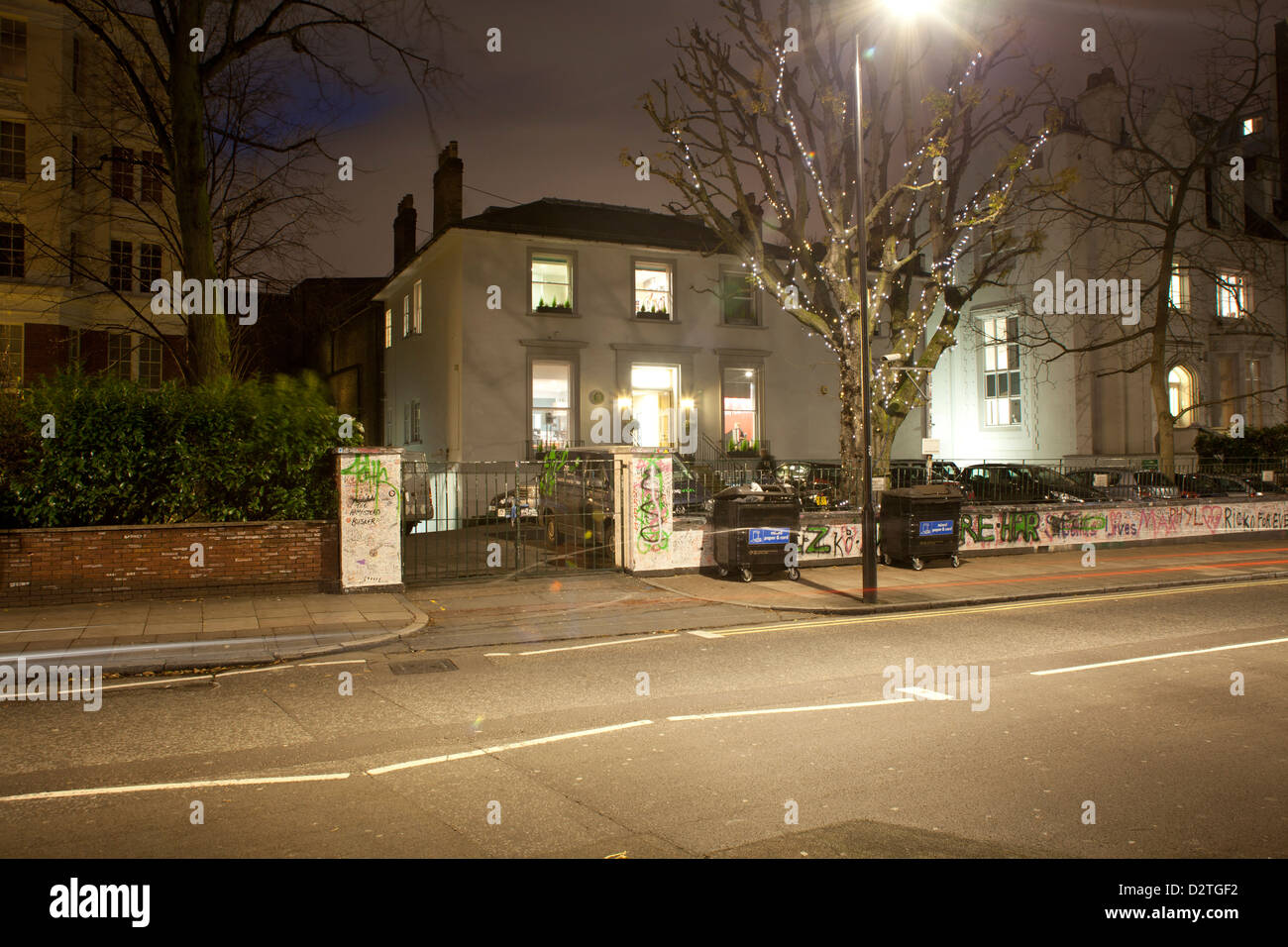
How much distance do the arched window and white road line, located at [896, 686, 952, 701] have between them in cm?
3078

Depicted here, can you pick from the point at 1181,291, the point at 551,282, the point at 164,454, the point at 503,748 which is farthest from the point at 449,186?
the point at 1181,291

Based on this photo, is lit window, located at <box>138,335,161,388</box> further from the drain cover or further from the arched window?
the arched window

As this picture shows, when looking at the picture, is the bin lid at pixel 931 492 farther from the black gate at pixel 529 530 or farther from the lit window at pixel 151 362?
the lit window at pixel 151 362

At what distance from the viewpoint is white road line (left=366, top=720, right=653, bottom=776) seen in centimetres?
584

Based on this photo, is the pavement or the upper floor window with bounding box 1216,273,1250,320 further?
the upper floor window with bounding box 1216,273,1250,320

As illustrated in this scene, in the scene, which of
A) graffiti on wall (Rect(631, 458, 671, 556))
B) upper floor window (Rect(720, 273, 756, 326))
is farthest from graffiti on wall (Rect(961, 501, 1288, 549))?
upper floor window (Rect(720, 273, 756, 326))

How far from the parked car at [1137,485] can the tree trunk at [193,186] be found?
2052 centimetres

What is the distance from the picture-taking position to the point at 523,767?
5.82 meters

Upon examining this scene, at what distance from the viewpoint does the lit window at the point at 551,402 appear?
2677 centimetres

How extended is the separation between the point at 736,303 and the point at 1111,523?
14.0 metres

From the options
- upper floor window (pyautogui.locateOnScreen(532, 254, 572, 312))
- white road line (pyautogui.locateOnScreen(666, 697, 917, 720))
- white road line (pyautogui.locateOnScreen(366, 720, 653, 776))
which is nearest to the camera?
white road line (pyautogui.locateOnScreen(366, 720, 653, 776))

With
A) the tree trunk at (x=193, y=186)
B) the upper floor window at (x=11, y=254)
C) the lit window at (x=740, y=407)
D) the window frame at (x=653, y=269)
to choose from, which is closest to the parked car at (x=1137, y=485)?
the lit window at (x=740, y=407)

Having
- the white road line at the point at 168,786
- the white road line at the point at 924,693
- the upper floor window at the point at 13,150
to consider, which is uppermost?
the upper floor window at the point at 13,150

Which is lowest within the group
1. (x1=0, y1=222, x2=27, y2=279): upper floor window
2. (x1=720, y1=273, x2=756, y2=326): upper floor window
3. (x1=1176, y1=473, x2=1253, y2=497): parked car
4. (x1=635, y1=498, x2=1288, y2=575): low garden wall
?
(x1=635, y1=498, x2=1288, y2=575): low garden wall
